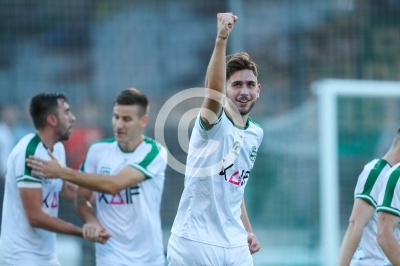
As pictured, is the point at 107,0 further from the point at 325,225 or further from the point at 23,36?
the point at 325,225

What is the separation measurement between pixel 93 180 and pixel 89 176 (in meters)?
0.05

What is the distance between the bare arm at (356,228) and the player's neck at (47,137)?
102 inches

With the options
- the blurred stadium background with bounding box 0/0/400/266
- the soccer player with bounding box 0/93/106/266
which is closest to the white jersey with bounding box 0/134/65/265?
the soccer player with bounding box 0/93/106/266

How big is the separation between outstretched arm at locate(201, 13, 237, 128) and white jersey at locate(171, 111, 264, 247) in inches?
16.0

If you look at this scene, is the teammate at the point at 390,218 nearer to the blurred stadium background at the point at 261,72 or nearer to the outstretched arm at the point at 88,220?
the outstretched arm at the point at 88,220

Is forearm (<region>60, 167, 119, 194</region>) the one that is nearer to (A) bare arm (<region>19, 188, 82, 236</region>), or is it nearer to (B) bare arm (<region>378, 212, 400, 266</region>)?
(A) bare arm (<region>19, 188, 82, 236</region>)

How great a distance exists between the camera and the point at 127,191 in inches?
257

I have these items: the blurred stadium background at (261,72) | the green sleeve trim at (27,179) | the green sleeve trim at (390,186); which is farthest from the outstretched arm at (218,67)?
the blurred stadium background at (261,72)

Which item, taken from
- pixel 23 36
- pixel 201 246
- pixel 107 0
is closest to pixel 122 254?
pixel 201 246

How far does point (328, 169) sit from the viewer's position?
382 inches

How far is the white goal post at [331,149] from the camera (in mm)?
9664

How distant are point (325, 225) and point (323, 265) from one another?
1.77 ft

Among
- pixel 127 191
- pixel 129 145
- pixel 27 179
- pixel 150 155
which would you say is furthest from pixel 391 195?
pixel 27 179

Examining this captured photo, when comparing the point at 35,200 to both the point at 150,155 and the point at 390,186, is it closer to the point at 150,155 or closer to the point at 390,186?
the point at 150,155
